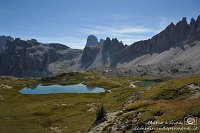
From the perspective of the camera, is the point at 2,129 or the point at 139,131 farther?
the point at 2,129

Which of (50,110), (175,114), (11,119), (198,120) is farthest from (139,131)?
(50,110)

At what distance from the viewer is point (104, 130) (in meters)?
41.5

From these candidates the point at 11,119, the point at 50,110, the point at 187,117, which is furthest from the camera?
the point at 50,110

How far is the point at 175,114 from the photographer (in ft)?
114

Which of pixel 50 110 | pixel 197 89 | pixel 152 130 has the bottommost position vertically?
pixel 50 110

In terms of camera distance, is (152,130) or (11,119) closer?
(152,130)

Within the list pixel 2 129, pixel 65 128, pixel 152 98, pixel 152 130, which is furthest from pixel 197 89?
pixel 2 129

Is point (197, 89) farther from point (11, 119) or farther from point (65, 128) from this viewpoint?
point (11, 119)

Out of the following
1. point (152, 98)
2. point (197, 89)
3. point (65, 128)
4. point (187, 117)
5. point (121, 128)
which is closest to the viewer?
point (187, 117)

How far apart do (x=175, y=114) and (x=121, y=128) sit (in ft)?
28.4

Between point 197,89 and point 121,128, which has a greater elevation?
point 197,89

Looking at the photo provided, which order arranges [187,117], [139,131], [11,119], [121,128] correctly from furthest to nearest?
[11,119]
[121,128]
[139,131]
[187,117]

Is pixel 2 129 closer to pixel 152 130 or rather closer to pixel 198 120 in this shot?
pixel 152 130

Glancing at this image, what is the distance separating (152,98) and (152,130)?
20.8 metres
